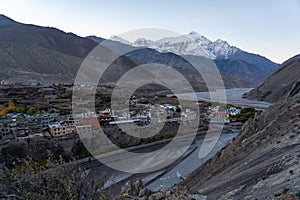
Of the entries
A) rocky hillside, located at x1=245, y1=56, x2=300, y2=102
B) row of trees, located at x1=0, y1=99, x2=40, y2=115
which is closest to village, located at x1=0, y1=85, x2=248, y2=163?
row of trees, located at x1=0, y1=99, x2=40, y2=115

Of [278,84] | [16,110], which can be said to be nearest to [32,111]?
[16,110]

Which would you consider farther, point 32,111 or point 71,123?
point 32,111

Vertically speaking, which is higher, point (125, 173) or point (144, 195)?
point (144, 195)

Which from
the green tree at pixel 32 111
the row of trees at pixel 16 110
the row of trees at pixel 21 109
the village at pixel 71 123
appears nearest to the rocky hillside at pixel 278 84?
the village at pixel 71 123

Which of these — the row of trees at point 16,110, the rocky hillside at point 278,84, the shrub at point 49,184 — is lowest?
the row of trees at point 16,110

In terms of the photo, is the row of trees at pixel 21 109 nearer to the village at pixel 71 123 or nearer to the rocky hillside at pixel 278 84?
the village at pixel 71 123

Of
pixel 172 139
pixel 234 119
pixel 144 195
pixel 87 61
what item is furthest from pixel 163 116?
pixel 87 61

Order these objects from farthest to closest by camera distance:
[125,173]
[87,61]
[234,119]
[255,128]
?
[87,61]
[234,119]
[125,173]
[255,128]

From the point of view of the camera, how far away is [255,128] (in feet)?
34.0

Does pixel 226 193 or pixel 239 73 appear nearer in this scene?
pixel 226 193

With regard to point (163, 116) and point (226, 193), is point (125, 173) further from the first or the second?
point (163, 116)

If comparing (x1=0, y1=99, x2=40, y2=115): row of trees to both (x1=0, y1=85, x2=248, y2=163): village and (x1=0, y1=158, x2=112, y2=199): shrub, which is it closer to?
(x1=0, y1=85, x2=248, y2=163): village

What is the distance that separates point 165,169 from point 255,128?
4.58m

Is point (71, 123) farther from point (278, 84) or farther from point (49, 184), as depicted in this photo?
point (278, 84)
